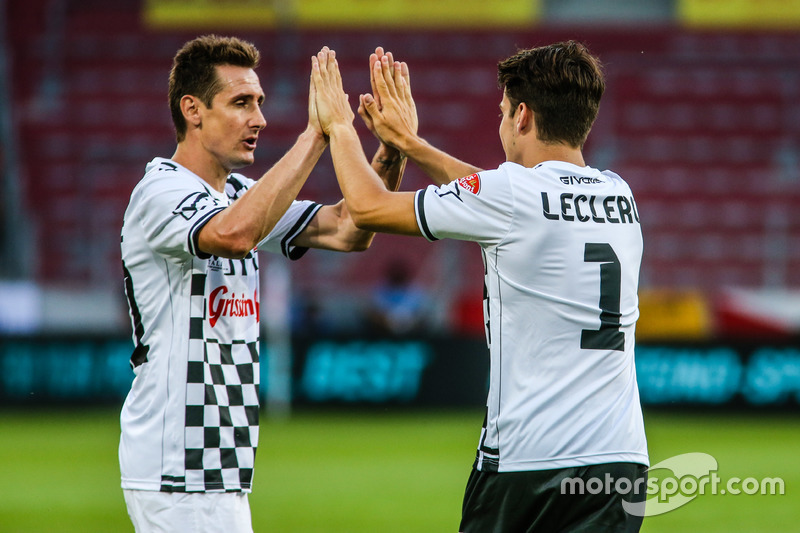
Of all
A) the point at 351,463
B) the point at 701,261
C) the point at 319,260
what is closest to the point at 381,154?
the point at 351,463

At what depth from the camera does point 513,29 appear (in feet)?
59.4

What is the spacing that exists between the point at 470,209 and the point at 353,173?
453 mm

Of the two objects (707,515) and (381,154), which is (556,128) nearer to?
(381,154)

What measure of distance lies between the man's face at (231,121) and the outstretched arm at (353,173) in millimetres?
240

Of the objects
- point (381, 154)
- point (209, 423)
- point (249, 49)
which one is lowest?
point (209, 423)

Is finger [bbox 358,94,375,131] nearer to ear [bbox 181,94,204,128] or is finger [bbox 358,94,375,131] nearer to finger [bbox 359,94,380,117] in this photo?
finger [bbox 359,94,380,117]

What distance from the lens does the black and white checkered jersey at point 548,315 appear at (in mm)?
3301

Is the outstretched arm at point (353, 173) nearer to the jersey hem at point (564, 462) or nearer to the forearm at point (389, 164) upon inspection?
the forearm at point (389, 164)

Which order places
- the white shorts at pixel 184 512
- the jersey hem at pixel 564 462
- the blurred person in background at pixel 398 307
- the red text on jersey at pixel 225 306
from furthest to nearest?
the blurred person in background at pixel 398 307
the red text on jersey at pixel 225 306
the white shorts at pixel 184 512
the jersey hem at pixel 564 462

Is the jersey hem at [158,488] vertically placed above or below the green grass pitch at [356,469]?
above

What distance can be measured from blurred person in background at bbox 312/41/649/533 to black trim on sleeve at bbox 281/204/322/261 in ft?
2.78

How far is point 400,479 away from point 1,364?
543 centimetres

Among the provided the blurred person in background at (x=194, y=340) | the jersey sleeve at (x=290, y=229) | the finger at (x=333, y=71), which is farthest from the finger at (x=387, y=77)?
the jersey sleeve at (x=290, y=229)

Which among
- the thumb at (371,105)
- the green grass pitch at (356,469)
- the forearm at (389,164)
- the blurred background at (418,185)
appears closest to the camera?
the thumb at (371,105)
